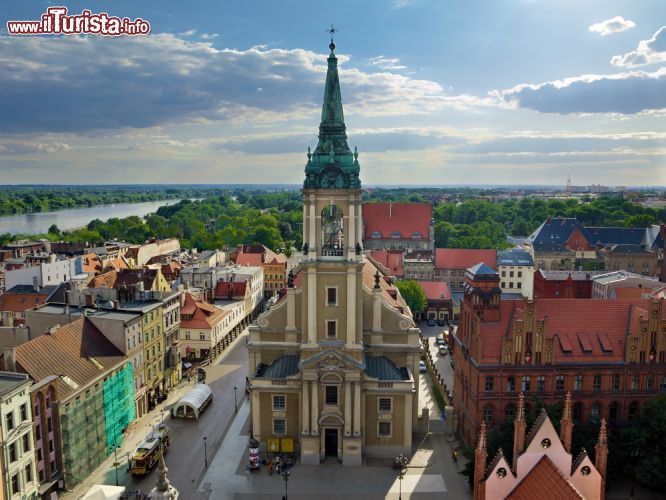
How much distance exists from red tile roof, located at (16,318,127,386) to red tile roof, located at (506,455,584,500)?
33.1 metres

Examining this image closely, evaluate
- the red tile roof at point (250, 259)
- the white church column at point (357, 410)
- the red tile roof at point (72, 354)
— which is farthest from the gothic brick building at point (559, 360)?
the red tile roof at point (250, 259)

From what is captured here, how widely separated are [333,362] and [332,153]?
17287 mm

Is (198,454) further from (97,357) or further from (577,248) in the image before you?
(577,248)

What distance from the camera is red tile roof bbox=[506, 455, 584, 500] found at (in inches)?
1080

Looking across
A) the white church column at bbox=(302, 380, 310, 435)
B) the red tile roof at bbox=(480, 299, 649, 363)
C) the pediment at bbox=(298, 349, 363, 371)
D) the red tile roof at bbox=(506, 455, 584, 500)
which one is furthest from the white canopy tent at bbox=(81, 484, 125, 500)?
the red tile roof at bbox=(480, 299, 649, 363)

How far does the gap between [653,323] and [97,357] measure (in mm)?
47248

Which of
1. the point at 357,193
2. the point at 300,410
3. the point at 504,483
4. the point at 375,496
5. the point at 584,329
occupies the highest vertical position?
the point at 357,193

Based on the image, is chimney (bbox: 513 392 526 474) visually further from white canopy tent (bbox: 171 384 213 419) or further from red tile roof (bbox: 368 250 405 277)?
red tile roof (bbox: 368 250 405 277)

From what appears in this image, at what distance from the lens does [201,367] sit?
69.0 meters

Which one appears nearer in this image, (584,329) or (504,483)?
(504,483)

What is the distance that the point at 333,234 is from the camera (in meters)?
48.1

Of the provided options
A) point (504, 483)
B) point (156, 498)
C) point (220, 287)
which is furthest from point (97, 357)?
point (220, 287)

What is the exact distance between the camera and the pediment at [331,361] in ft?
148

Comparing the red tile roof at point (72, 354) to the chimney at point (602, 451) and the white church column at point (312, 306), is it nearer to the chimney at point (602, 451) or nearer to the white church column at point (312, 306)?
the white church column at point (312, 306)
